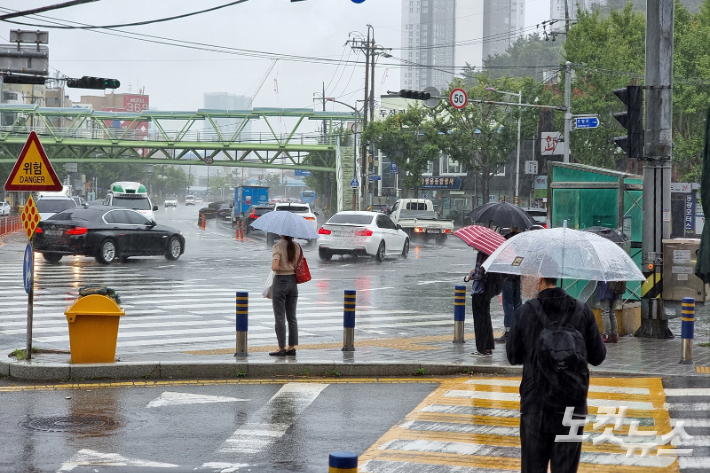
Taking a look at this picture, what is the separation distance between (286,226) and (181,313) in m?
5.60

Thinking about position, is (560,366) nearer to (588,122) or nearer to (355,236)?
(355,236)

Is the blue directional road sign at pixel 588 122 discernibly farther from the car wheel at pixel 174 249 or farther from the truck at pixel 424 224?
the truck at pixel 424 224

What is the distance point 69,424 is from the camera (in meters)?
8.27

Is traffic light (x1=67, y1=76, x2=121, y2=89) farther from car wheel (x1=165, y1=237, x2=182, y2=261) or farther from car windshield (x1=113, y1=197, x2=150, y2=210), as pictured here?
car windshield (x1=113, y1=197, x2=150, y2=210)

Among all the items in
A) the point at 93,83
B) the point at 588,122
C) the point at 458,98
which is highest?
the point at 458,98

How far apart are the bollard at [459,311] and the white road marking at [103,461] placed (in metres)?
6.59

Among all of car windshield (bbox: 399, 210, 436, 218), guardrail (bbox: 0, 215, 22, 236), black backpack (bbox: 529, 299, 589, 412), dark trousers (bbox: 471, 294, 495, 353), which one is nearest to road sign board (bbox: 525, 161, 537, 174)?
car windshield (bbox: 399, 210, 436, 218)

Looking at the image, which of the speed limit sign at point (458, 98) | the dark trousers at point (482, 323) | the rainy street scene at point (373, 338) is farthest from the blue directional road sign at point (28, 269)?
the speed limit sign at point (458, 98)

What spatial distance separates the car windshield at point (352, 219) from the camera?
30406mm

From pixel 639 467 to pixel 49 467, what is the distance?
4.38 m

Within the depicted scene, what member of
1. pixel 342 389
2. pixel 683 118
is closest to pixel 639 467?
pixel 342 389

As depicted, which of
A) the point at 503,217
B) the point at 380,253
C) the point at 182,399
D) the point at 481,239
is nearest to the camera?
the point at 182,399

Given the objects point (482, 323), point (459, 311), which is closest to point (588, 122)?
point (459, 311)

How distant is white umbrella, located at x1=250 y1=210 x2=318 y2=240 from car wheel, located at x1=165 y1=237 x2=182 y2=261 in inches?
672
